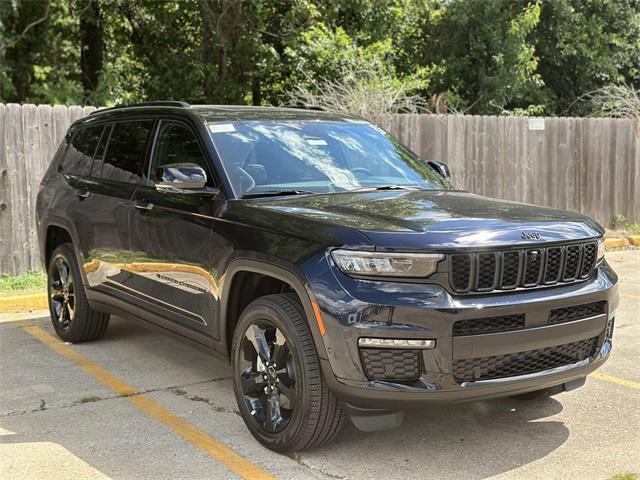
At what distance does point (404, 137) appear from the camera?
37.7 feet

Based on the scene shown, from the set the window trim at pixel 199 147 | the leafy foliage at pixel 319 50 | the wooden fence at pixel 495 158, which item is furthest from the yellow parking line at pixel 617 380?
the leafy foliage at pixel 319 50

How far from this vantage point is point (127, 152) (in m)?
5.94

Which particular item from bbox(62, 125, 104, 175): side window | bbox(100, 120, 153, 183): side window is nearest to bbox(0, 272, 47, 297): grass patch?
bbox(62, 125, 104, 175): side window

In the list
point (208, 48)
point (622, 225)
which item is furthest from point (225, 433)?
point (208, 48)

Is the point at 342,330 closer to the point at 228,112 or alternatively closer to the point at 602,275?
the point at 602,275

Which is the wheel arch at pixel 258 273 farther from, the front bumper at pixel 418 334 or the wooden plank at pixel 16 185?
the wooden plank at pixel 16 185

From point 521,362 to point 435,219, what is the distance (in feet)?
2.73

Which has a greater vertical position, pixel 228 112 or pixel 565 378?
pixel 228 112

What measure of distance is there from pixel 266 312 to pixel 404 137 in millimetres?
7766

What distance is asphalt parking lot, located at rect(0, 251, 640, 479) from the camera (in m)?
4.02

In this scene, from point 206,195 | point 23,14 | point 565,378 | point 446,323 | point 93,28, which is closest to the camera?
point 446,323

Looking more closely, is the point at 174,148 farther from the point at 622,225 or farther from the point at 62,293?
the point at 622,225

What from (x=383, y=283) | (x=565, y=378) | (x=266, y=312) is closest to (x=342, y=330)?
(x=383, y=283)

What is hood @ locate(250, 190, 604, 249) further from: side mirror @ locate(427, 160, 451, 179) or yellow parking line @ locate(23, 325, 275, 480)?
yellow parking line @ locate(23, 325, 275, 480)
